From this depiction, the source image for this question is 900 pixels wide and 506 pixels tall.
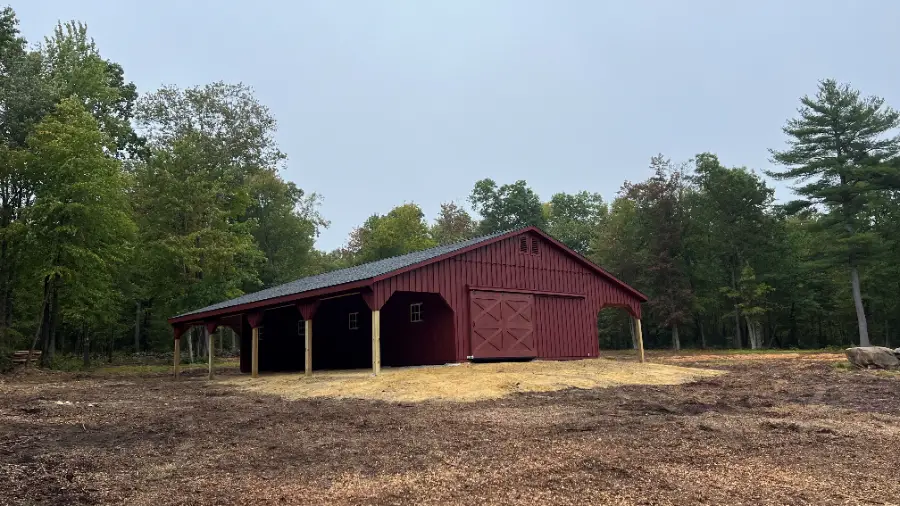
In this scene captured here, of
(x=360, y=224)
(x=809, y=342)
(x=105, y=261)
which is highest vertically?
(x=360, y=224)

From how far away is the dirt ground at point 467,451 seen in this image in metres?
4.58

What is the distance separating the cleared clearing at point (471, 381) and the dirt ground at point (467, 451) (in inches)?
37.6

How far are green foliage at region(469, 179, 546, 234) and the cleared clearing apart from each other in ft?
154

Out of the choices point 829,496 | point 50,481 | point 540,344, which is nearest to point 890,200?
point 540,344

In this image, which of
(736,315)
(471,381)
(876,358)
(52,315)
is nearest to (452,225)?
(736,315)

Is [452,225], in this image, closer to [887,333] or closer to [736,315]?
[736,315]

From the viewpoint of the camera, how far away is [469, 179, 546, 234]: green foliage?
6312 cm

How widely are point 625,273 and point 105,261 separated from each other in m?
34.1

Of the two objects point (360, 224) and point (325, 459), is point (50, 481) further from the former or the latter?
point (360, 224)

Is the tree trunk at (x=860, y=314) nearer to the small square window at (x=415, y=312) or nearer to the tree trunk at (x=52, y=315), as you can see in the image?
the small square window at (x=415, y=312)

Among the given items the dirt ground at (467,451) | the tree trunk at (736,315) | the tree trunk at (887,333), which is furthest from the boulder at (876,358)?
the tree trunk at (887,333)

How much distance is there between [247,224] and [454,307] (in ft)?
67.7

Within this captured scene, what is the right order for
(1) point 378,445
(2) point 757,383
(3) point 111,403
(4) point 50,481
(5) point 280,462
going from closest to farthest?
(4) point 50,481 < (5) point 280,462 < (1) point 378,445 < (3) point 111,403 < (2) point 757,383

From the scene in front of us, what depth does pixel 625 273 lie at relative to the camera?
44.9m
